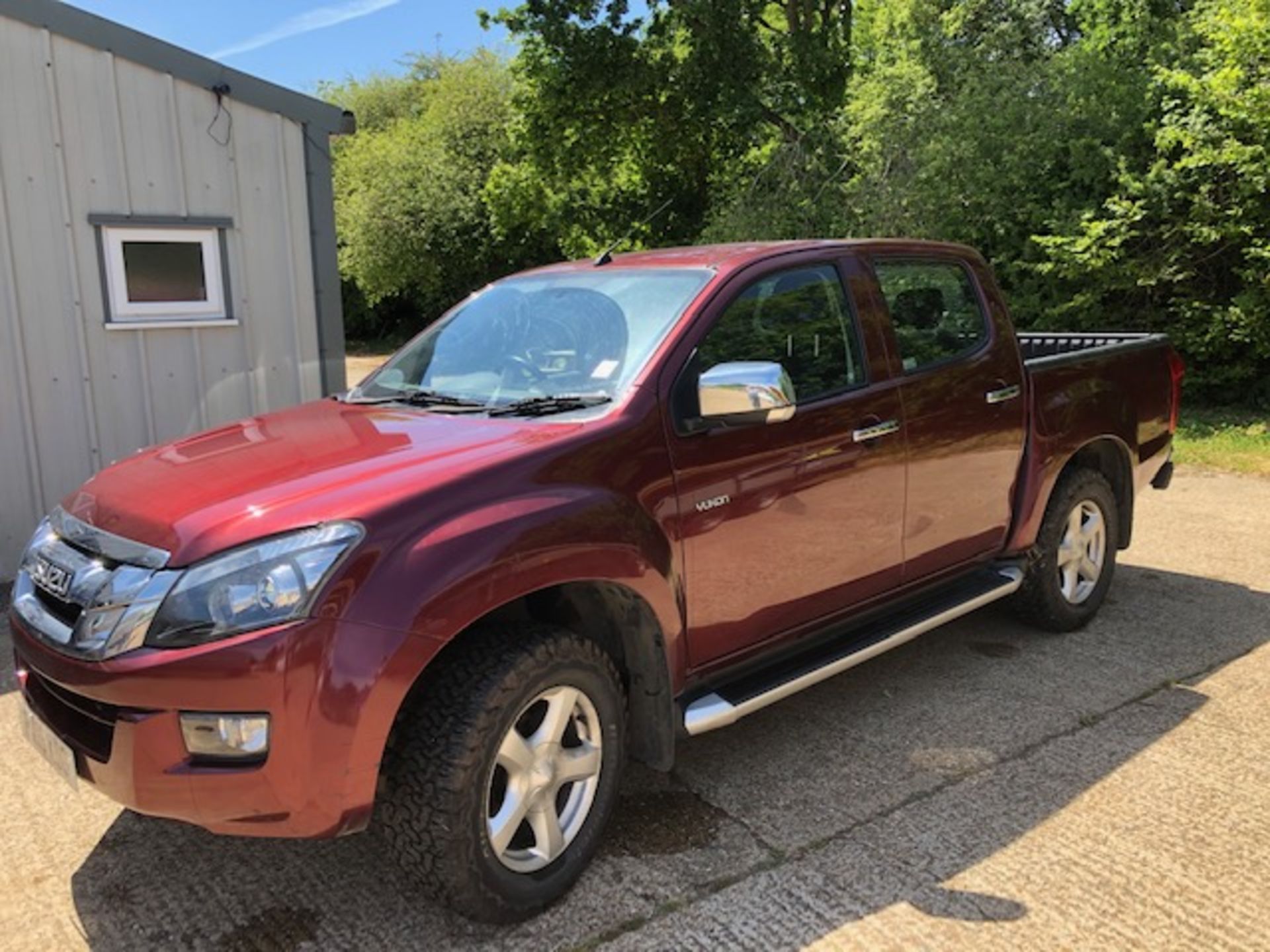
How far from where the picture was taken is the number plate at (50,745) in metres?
2.60

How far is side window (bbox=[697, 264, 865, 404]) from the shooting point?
135 inches

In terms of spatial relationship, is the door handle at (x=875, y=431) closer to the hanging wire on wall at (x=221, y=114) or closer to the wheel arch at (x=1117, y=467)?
the wheel arch at (x=1117, y=467)

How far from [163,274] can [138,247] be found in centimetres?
22

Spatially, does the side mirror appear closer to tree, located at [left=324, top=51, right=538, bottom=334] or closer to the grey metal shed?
the grey metal shed

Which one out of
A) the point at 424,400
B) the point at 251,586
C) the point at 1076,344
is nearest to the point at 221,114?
the point at 424,400

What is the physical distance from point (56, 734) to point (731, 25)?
16.2 metres

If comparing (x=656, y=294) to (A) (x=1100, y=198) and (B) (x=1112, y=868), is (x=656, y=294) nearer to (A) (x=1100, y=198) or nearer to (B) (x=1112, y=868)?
(B) (x=1112, y=868)

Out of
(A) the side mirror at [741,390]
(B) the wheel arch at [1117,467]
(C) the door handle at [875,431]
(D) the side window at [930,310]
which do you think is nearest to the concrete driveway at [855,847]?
(B) the wheel arch at [1117,467]

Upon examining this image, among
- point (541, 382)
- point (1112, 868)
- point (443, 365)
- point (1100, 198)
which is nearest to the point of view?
point (1112, 868)

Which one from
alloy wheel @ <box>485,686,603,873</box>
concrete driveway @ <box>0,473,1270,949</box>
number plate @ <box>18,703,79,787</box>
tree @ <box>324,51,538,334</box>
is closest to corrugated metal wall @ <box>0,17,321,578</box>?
concrete driveway @ <box>0,473,1270,949</box>

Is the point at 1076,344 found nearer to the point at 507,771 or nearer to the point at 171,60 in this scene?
the point at 507,771

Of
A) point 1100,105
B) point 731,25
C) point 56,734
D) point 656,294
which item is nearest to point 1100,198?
point 1100,105

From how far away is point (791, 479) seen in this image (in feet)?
11.2

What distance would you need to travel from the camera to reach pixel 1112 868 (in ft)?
9.77
